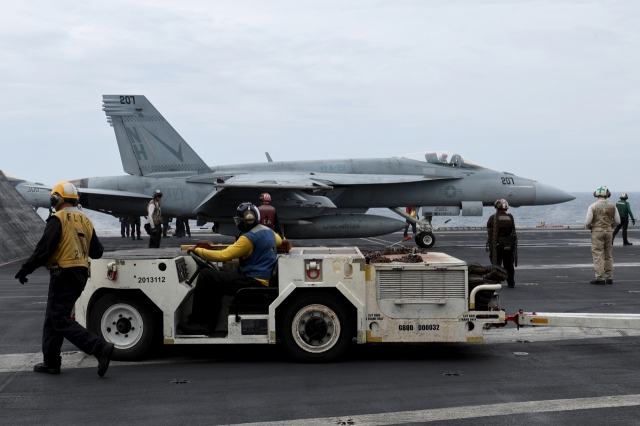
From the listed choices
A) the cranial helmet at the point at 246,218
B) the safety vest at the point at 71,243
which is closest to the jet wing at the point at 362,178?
the cranial helmet at the point at 246,218

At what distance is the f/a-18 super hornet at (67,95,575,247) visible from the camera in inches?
931

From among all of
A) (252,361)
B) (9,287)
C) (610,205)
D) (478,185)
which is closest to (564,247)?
(478,185)

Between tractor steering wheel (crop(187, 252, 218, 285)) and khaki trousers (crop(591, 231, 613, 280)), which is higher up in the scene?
tractor steering wheel (crop(187, 252, 218, 285))

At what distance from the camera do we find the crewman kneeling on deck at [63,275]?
283 inches

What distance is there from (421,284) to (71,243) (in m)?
3.61

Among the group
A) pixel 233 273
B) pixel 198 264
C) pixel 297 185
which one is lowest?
pixel 233 273

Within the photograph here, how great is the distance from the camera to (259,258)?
7953 millimetres

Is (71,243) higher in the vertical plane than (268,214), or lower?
lower

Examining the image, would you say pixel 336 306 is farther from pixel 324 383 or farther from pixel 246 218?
pixel 246 218

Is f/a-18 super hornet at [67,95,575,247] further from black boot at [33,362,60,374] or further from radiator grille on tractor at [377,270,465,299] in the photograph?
black boot at [33,362,60,374]

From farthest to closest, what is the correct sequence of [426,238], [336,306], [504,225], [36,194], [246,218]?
[36,194] → [426,238] → [504,225] → [246,218] → [336,306]

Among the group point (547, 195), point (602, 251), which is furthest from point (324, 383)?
point (547, 195)

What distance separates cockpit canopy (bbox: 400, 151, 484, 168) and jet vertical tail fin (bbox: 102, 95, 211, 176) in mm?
7538

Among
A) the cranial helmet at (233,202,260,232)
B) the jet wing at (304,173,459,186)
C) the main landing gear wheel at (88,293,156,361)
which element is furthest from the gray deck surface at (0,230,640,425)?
the jet wing at (304,173,459,186)
